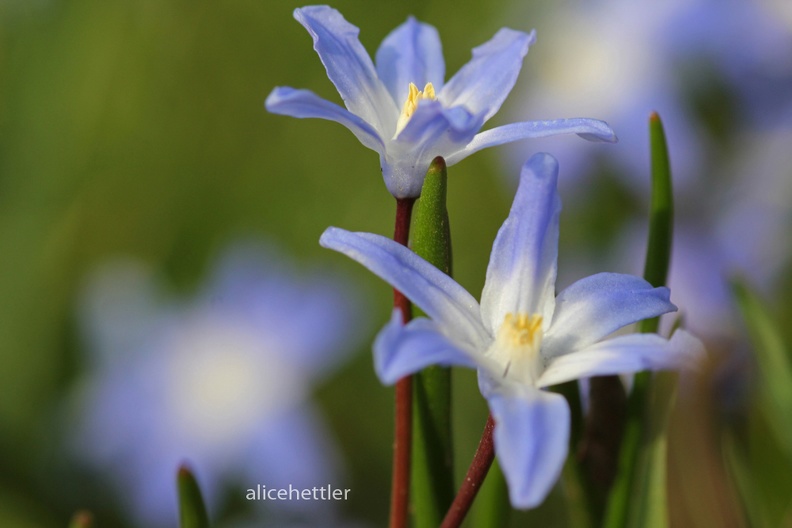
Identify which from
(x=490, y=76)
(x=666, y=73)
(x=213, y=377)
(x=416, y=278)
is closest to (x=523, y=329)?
(x=416, y=278)

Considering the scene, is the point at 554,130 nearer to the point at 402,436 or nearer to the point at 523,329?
the point at 523,329

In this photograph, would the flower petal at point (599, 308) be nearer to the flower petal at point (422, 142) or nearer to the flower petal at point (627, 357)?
the flower petal at point (627, 357)

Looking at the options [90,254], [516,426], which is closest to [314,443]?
[90,254]

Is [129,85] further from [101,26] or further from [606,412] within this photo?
[606,412]

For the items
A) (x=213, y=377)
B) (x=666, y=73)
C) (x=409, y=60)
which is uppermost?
(x=666, y=73)

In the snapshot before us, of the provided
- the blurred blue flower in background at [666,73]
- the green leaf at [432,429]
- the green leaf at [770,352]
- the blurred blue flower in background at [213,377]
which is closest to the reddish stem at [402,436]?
the green leaf at [432,429]
